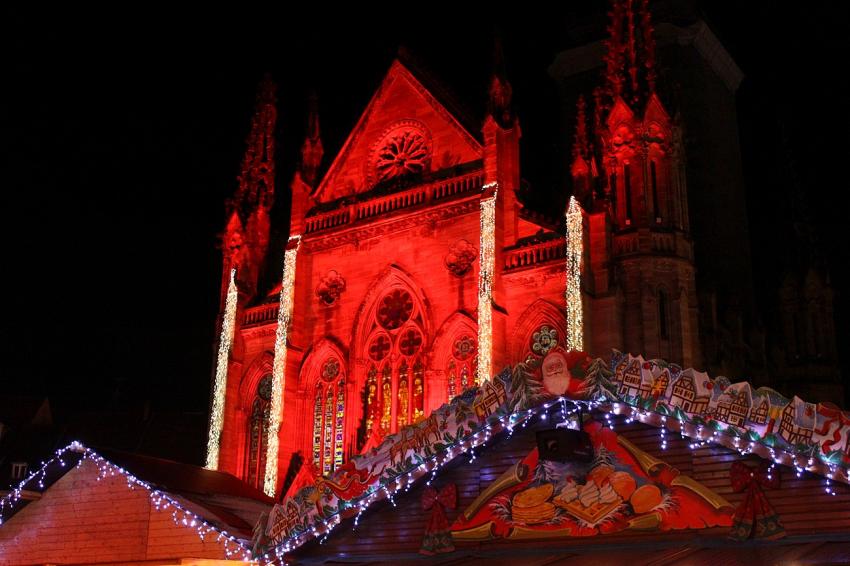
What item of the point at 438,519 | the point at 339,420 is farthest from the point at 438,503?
the point at 339,420

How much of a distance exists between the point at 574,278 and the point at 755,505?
44.8 ft

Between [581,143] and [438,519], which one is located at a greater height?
[581,143]

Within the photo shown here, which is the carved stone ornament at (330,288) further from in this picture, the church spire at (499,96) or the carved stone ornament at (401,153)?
the church spire at (499,96)

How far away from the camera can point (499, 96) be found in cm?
2905

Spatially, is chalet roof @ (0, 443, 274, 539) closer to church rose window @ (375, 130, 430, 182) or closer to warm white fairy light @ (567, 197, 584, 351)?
warm white fairy light @ (567, 197, 584, 351)

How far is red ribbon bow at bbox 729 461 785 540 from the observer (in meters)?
11.1

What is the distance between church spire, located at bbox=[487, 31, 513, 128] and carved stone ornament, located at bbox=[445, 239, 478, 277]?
3910mm

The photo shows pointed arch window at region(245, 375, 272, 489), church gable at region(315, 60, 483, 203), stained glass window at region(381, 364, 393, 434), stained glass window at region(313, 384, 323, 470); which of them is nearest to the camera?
stained glass window at region(381, 364, 393, 434)

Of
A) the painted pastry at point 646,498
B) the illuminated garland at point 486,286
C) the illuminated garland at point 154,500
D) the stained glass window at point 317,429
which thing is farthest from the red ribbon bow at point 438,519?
the stained glass window at point 317,429

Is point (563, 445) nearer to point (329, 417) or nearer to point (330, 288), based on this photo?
point (329, 417)

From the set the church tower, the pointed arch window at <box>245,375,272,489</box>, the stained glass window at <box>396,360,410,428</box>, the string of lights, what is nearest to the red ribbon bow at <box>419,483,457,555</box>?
the string of lights

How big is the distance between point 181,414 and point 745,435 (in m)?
42.1

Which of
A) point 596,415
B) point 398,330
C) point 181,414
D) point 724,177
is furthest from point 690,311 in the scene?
point 181,414

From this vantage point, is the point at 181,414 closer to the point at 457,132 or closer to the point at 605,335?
the point at 457,132
